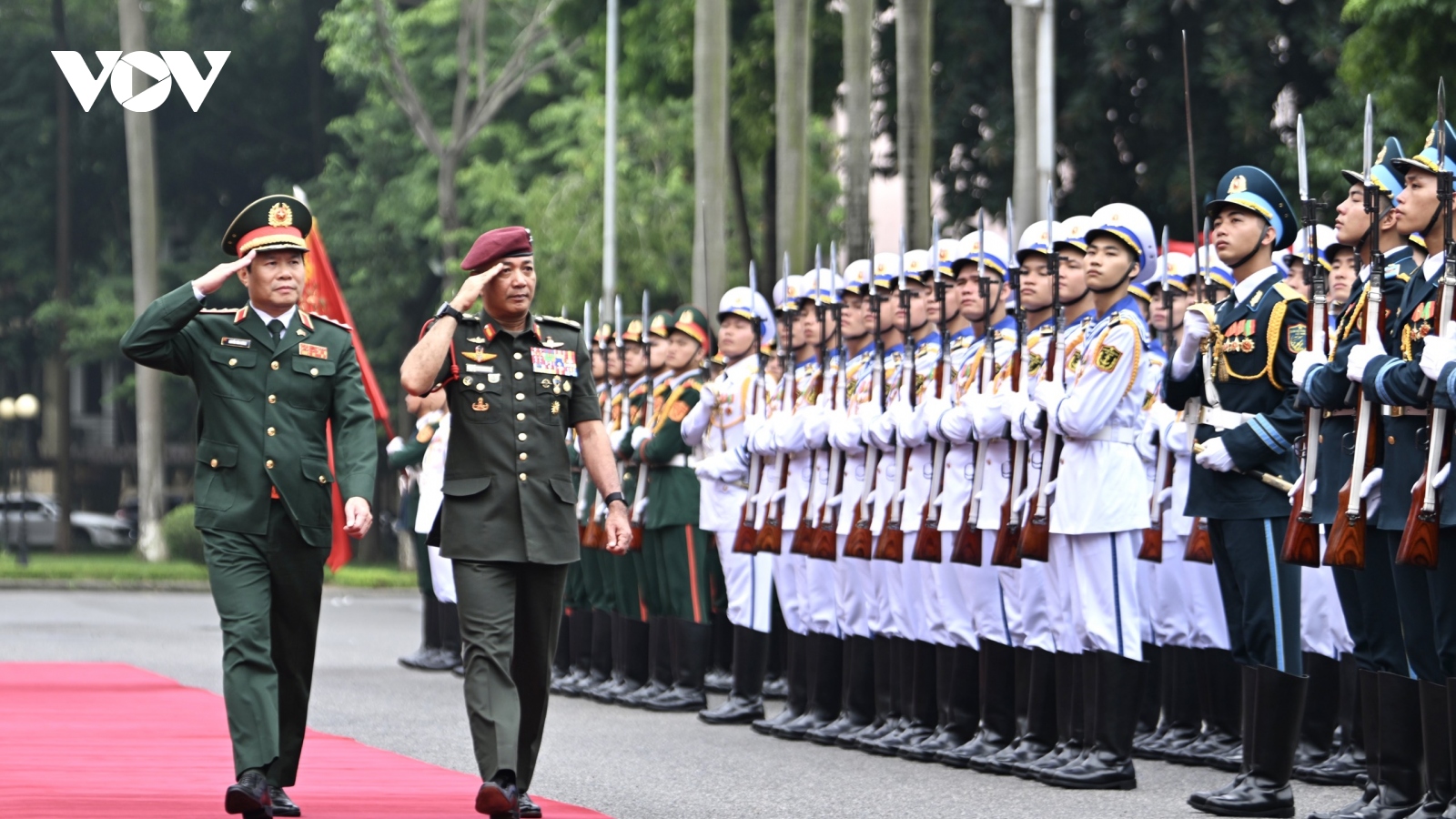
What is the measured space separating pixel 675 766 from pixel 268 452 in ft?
9.32

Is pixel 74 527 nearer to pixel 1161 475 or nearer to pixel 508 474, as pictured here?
pixel 1161 475

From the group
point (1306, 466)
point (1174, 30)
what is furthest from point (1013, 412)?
point (1174, 30)

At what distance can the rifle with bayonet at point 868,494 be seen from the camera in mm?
10820

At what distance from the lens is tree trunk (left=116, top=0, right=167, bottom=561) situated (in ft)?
115

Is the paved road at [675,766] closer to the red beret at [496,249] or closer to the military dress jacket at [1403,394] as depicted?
the military dress jacket at [1403,394]

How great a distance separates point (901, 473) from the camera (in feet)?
35.0

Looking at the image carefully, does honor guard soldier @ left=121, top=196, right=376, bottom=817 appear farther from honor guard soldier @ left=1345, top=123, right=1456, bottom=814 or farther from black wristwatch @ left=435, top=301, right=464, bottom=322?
honor guard soldier @ left=1345, top=123, right=1456, bottom=814

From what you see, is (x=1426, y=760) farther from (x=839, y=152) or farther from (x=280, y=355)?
(x=839, y=152)

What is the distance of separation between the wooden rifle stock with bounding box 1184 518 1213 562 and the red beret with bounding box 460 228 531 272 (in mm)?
3415

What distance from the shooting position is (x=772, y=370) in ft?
40.6

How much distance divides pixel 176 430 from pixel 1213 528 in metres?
46.6

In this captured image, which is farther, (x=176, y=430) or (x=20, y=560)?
(x=176, y=430)

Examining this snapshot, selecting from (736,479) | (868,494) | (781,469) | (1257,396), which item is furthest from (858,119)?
(1257,396)

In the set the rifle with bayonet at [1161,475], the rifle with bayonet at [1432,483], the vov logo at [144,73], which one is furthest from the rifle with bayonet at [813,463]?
the vov logo at [144,73]
